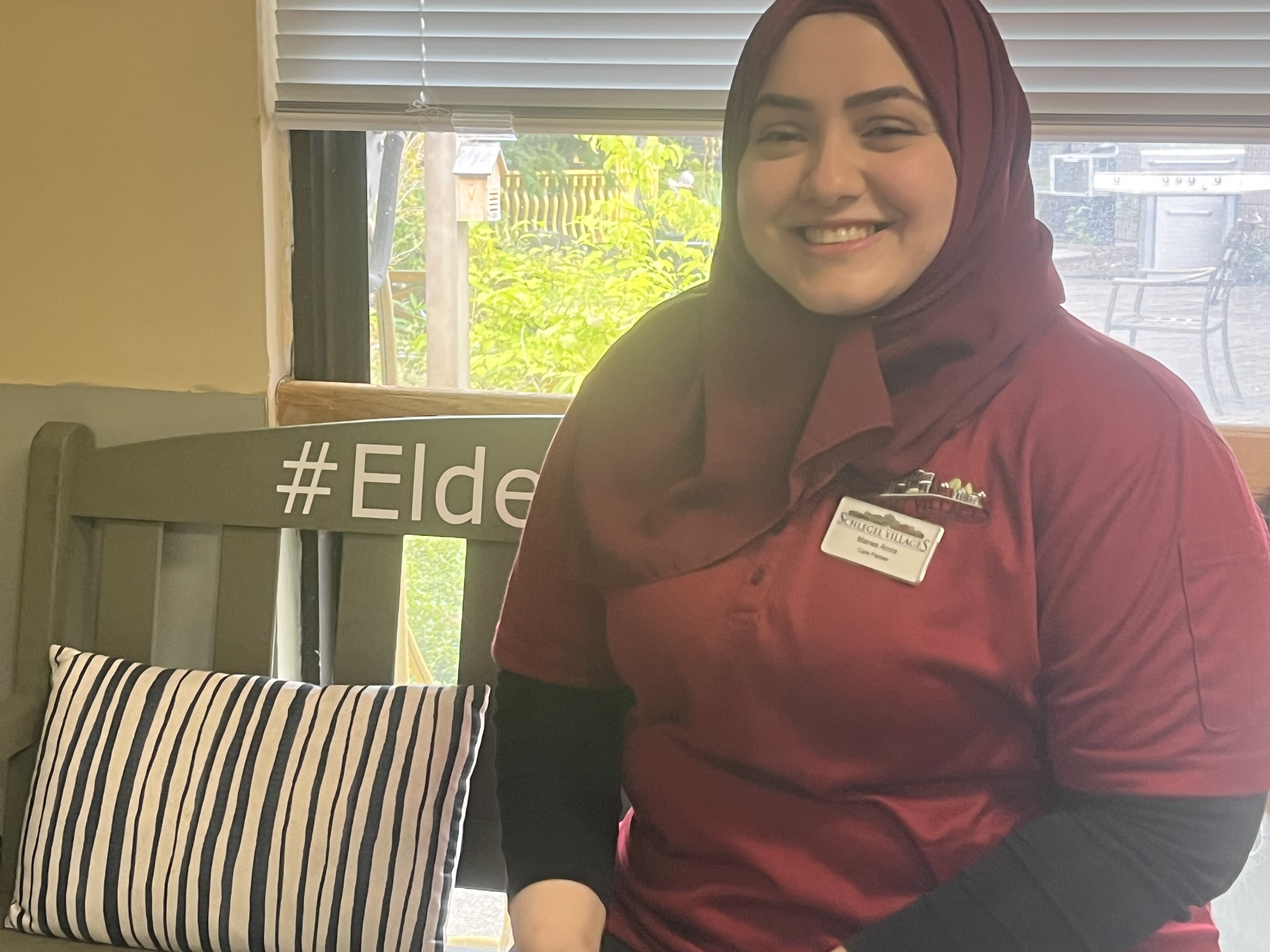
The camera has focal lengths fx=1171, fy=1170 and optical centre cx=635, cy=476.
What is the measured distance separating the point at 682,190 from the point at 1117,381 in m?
0.73

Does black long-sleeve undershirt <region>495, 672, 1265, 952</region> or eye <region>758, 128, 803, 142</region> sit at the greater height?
eye <region>758, 128, 803, 142</region>

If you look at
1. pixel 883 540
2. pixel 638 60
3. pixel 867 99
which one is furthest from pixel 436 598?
pixel 867 99

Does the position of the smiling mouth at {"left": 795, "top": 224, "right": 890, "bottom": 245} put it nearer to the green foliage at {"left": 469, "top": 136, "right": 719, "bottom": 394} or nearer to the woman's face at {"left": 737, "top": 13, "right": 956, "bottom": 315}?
the woman's face at {"left": 737, "top": 13, "right": 956, "bottom": 315}

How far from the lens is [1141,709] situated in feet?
Answer: 2.80

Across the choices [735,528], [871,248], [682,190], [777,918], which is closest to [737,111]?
[871,248]

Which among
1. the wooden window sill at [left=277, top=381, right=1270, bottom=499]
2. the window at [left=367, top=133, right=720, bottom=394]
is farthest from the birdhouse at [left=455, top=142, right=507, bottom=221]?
the wooden window sill at [left=277, top=381, right=1270, bottom=499]

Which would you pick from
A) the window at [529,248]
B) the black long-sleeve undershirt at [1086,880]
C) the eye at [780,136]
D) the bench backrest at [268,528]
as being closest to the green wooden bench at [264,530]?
the bench backrest at [268,528]

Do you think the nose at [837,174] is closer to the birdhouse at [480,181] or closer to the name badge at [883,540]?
the name badge at [883,540]

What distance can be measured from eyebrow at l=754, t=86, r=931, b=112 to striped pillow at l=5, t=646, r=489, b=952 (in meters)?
0.71

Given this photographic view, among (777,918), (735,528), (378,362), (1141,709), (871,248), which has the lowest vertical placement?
(777,918)

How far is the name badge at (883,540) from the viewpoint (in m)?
0.91

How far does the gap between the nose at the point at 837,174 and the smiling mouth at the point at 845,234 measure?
0.08 feet

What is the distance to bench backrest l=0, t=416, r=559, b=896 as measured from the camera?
4.42ft

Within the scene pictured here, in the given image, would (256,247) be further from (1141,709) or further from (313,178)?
(1141,709)
